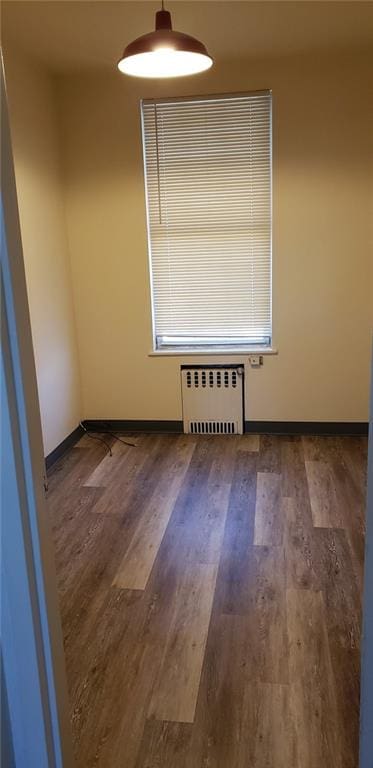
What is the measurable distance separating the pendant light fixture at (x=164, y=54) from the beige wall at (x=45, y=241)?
4.31 ft

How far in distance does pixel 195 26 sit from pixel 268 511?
8.92ft

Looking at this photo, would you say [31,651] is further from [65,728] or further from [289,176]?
[289,176]

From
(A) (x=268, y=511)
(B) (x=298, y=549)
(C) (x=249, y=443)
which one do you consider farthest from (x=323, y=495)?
(C) (x=249, y=443)

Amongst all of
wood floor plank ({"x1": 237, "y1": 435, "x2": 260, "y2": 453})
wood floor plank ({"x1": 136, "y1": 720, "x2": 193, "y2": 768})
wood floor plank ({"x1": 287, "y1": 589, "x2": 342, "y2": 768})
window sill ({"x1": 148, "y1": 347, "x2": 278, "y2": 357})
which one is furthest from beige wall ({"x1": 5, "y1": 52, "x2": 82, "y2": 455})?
wood floor plank ({"x1": 136, "y1": 720, "x2": 193, "y2": 768})

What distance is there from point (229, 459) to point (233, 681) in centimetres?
205

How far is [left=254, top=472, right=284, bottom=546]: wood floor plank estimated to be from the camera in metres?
3.03

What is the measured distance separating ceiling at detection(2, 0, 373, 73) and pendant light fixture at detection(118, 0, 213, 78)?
64cm

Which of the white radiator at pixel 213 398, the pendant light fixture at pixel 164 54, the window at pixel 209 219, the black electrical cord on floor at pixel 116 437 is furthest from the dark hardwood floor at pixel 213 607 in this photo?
the pendant light fixture at pixel 164 54

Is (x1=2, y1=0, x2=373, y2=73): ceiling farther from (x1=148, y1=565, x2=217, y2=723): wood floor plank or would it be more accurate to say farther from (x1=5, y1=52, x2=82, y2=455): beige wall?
(x1=148, y1=565, x2=217, y2=723): wood floor plank

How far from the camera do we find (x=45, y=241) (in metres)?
3.93

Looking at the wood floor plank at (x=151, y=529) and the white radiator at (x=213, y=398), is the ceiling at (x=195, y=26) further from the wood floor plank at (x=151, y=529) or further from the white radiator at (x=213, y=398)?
the wood floor plank at (x=151, y=529)

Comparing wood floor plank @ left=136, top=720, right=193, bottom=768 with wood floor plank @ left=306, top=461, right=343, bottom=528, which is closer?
wood floor plank @ left=136, top=720, right=193, bottom=768

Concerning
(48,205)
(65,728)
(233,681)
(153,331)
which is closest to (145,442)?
(153,331)

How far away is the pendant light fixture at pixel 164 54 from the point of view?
2123 millimetres
